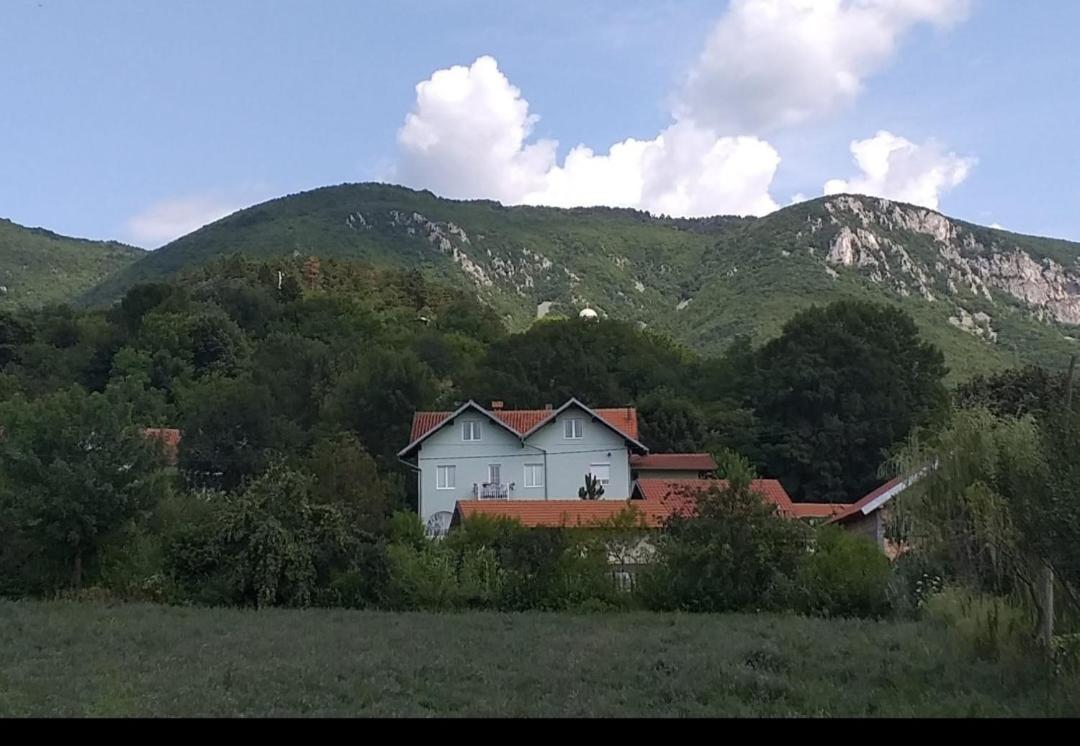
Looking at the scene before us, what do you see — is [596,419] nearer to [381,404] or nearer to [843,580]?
[381,404]

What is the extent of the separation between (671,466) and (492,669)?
37792 millimetres

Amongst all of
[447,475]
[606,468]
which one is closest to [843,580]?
[606,468]

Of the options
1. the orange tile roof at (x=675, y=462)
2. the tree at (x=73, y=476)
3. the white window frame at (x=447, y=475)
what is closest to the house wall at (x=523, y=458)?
the white window frame at (x=447, y=475)

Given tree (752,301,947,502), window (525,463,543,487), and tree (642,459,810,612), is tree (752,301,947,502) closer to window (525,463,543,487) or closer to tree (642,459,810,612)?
window (525,463,543,487)

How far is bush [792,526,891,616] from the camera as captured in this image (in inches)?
979

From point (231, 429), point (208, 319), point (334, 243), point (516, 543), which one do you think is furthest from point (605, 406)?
point (334, 243)

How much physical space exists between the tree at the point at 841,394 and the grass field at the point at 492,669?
3296cm

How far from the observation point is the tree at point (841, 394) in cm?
5325

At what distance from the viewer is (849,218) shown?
109 metres

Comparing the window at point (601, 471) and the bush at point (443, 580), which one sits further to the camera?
the window at point (601, 471)

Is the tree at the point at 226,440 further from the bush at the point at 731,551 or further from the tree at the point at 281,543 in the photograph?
the bush at the point at 731,551

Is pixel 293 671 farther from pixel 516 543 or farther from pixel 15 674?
pixel 516 543

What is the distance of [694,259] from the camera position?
11550 cm

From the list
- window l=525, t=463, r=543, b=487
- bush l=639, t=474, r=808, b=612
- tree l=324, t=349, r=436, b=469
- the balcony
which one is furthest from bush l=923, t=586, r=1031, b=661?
tree l=324, t=349, r=436, b=469
